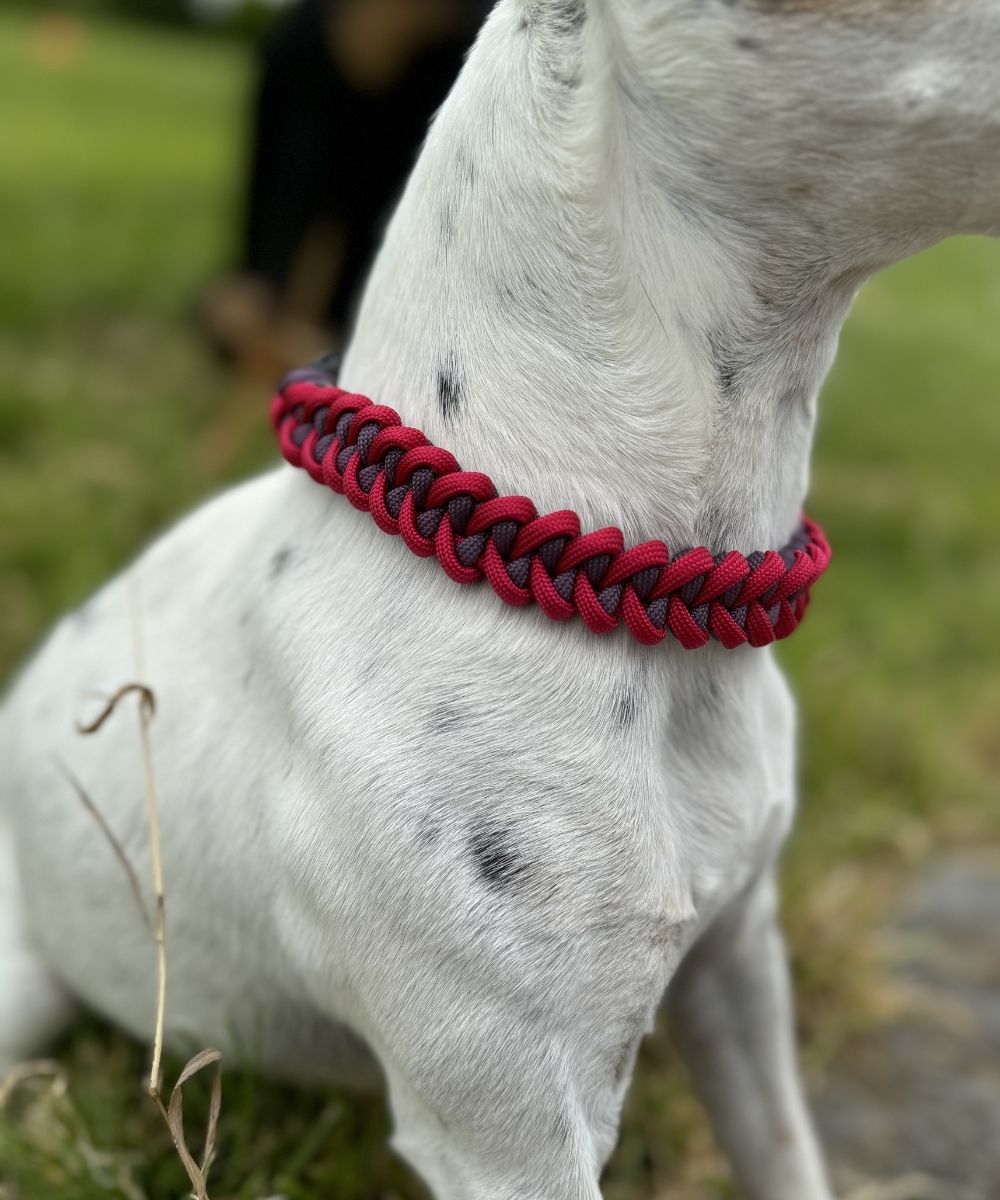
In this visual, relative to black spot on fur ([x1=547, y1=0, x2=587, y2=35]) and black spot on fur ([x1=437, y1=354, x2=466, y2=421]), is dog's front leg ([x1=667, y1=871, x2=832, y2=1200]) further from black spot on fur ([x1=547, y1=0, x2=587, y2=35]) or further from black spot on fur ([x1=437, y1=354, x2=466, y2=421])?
black spot on fur ([x1=547, y1=0, x2=587, y2=35])

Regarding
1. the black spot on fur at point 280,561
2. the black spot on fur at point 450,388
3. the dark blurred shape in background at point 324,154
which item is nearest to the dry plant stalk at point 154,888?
the black spot on fur at point 280,561

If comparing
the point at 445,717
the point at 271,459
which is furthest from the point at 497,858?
the point at 271,459

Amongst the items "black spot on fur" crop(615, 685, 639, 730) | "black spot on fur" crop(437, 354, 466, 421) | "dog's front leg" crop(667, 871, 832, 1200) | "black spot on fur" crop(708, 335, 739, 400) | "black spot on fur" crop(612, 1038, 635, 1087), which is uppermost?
"black spot on fur" crop(708, 335, 739, 400)

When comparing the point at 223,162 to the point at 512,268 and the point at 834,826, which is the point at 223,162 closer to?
the point at 834,826

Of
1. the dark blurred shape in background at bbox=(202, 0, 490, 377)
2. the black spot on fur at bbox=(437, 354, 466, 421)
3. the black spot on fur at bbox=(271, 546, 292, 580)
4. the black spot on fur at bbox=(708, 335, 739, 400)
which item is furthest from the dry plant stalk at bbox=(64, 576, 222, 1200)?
the dark blurred shape in background at bbox=(202, 0, 490, 377)

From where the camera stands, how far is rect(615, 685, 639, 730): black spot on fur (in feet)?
2.91

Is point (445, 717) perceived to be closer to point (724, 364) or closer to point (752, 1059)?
point (724, 364)

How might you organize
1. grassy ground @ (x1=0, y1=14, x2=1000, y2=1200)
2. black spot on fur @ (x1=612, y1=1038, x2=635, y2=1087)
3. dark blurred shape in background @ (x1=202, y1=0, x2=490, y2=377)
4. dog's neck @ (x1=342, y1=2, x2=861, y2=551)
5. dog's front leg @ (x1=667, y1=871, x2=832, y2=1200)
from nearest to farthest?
dog's neck @ (x1=342, y1=2, x2=861, y2=551) → black spot on fur @ (x1=612, y1=1038, x2=635, y2=1087) → dog's front leg @ (x1=667, y1=871, x2=832, y2=1200) → grassy ground @ (x1=0, y1=14, x2=1000, y2=1200) → dark blurred shape in background @ (x1=202, y1=0, x2=490, y2=377)

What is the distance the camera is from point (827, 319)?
34.4 inches

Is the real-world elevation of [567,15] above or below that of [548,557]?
above

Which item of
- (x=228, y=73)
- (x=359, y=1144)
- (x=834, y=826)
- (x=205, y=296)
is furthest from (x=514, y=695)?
(x=228, y=73)

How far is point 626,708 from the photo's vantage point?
35.0 inches

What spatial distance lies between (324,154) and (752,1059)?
8.37 feet

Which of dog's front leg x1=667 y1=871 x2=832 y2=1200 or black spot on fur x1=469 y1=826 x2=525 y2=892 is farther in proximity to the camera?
dog's front leg x1=667 y1=871 x2=832 y2=1200
